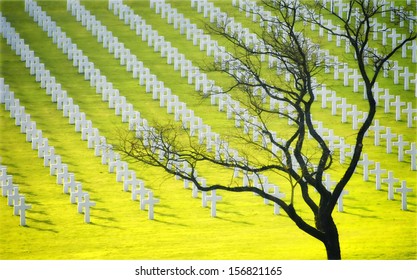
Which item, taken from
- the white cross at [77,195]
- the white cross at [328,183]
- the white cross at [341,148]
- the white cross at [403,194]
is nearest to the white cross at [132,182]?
the white cross at [77,195]

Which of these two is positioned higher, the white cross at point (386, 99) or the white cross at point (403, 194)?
the white cross at point (386, 99)

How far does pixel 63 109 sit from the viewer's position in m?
26.1

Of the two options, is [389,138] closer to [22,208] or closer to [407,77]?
[407,77]

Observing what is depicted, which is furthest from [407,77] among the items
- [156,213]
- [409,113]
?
[156,213]

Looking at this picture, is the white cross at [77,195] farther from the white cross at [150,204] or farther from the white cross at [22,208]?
the white cross at [150,204]

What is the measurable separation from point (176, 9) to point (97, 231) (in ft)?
42.8

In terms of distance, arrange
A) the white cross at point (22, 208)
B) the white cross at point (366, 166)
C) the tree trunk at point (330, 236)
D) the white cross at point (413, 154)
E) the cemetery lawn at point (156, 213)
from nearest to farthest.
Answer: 1. the tree trunk at point (330, 236)
2. the cemetery lawn at point (156, 213)
3. the white cross at point (22, 208)
4. the white cross at point (366, 166)
5. the white cross at point (413, 154)

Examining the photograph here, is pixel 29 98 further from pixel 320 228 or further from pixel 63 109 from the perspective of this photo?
pixel 320 228

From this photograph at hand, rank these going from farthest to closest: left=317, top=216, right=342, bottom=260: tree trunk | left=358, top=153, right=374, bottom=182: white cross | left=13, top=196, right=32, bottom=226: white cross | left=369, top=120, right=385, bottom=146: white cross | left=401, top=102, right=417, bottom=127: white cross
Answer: left=401, top=102, right=417, bottom=127: white cross
left=369, top=120, right=385, bottom=146: white cross
left=358, top=153, right=374, bottom=182: white cross
left=13, top=196, right=32, bottom=226: white cross
left=317, top=216, right=342, bottom=260: tree trunk

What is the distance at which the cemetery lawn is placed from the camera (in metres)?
19.2

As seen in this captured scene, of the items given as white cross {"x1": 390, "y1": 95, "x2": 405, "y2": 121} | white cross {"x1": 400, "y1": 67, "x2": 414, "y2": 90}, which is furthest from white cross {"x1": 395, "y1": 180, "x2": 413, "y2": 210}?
white cross {"x1": 400, "y1": 67, "x2": 414, "y2": 90}

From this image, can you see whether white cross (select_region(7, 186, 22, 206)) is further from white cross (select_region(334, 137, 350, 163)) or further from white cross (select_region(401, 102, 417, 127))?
white cross (select_region(401, 102, 417, 127))

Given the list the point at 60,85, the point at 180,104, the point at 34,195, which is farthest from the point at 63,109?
the point at 34,195

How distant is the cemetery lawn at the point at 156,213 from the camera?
1920 cm
